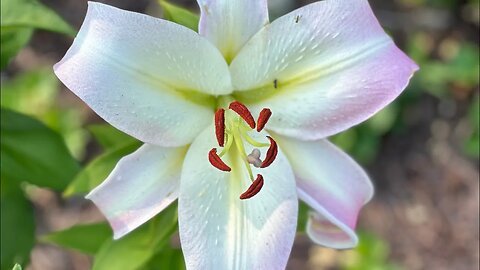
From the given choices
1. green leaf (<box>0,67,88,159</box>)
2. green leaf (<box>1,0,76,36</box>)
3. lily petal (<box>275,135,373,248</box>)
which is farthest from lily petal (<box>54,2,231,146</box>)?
green leaf (<box>0,67,88,159</box>)

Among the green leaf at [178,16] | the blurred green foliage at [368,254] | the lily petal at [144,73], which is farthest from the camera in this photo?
the blurred green foliage at [368,254]

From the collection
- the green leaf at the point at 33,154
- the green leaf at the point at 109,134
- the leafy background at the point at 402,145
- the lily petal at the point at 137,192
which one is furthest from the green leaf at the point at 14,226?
the leafy background at the point at 402,145

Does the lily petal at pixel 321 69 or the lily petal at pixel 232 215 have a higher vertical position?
the lily petal at pixel 321 69

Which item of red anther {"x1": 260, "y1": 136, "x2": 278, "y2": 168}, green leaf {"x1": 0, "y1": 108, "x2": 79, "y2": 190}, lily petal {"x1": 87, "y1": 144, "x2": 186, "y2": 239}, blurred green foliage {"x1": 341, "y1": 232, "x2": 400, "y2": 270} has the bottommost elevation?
blurred green foliage {"x1": 341, "y1": 232, "x2": 400, "y2": 270}

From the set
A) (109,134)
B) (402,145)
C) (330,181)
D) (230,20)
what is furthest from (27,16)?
(402,145)

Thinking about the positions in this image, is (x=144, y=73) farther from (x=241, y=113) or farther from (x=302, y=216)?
(x=302, y=216)

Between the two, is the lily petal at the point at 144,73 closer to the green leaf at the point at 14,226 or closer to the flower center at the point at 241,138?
the flower center at the point at 241,138

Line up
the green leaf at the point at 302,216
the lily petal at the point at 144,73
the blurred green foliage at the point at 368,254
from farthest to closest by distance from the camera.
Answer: the blurred green foliage at the point at 368,254, the green leaf at the point at 302,216, the lily petal at the point at 144,73

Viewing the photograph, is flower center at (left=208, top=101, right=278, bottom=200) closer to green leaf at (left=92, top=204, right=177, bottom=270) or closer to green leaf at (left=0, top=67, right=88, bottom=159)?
green leaf at (left=92, top=204, right=177, bottom=270)
